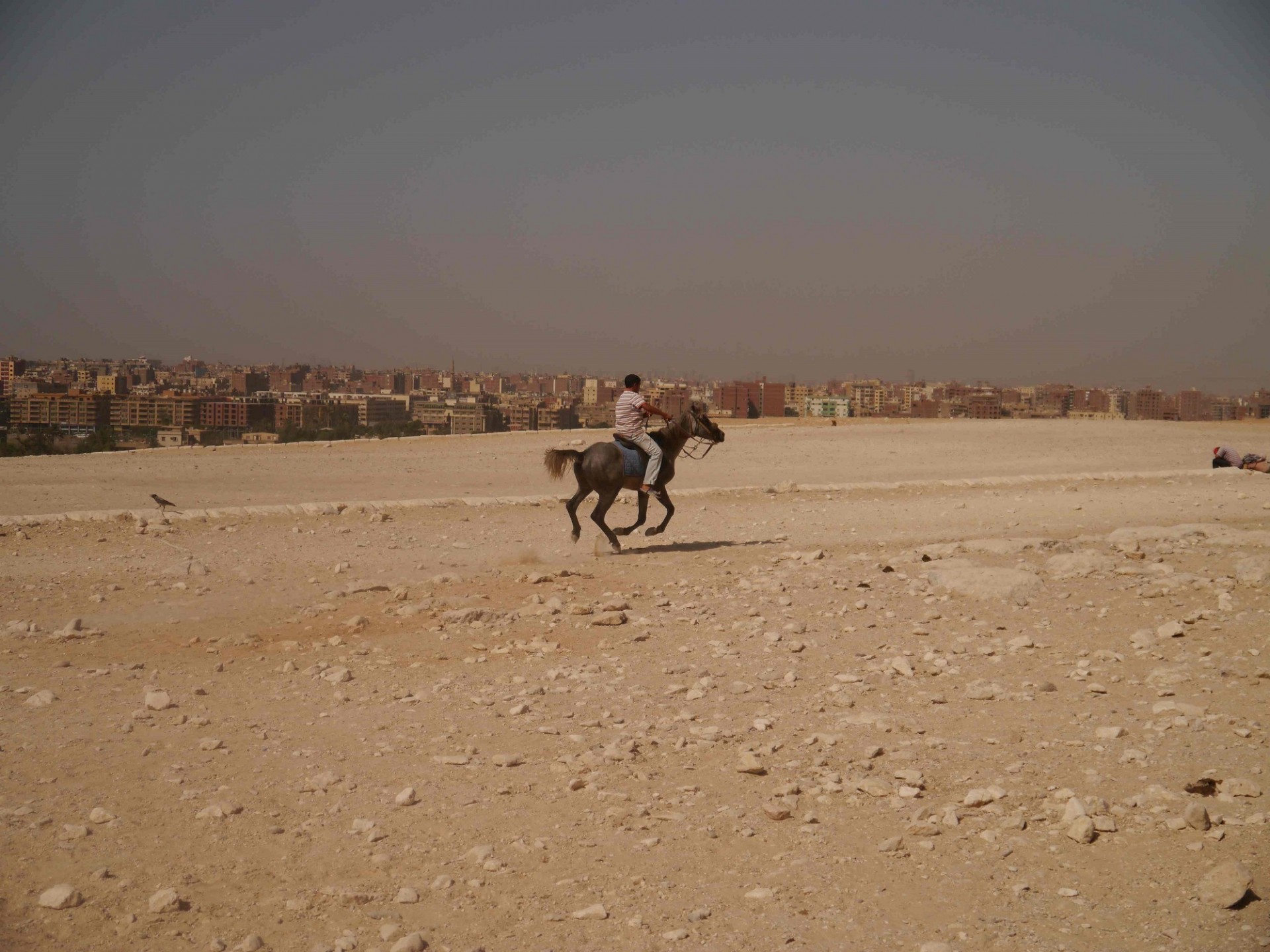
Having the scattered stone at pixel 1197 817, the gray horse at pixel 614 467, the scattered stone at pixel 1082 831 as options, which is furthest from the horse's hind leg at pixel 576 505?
the scattered stone at pixel 1197 817

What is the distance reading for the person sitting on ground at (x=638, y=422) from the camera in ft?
42.4

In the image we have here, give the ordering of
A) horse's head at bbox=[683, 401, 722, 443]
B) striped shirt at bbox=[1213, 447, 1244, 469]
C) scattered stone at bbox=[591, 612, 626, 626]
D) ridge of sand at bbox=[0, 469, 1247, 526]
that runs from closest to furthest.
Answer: scattered stone at bbox=[591, 612, 626, 626] → horse's head at bbox=[683, 401, 722, 443] → ridge of sand at bbox=[0, 469, 1247, 526] → striped shirt at bbox=[1213, 447, 1244, 469]

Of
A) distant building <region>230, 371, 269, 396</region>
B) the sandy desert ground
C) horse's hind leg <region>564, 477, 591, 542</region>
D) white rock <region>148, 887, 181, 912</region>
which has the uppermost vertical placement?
distant building <region>230, 371, 269, 396</region>

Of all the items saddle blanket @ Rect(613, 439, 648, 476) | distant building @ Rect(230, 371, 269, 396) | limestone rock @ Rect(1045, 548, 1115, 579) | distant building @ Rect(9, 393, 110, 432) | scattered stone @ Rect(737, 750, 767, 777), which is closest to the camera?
scattered stone @ Rect(737, 750, 767, 777)

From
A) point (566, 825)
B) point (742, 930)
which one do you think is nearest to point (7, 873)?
point (566, 825)

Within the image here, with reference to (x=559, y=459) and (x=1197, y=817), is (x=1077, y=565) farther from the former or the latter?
(x=559, y=459)

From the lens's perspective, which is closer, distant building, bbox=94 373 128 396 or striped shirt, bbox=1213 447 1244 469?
striped shirt, bbox=1213 447 1244 469

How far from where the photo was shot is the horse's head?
13.4 meters

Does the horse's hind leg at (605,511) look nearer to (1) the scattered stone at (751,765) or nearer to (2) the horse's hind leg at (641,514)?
(2) the horse's hind leg at (641,514)

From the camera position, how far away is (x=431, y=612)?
962 centimetres

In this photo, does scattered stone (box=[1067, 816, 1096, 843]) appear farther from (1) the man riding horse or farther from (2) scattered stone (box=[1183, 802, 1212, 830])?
(1) the man riding horse

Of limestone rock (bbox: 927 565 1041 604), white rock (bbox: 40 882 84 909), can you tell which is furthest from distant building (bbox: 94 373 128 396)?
white rock (bbox: 40 882 84 909)

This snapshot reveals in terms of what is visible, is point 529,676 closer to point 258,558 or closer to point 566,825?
point 566,825

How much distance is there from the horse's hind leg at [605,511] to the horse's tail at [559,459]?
49cm
